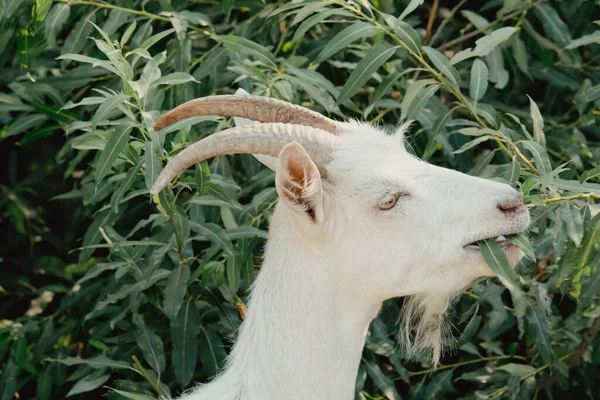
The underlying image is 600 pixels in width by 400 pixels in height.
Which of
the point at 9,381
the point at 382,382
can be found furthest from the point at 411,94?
the point at 9,381

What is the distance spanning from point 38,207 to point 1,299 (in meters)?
0.73

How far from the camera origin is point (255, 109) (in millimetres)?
4406

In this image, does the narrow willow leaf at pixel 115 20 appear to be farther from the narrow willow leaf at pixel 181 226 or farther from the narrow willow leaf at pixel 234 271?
the narrow willow leaf at pixel 234 271

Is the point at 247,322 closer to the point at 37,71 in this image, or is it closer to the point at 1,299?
the point at 37,71

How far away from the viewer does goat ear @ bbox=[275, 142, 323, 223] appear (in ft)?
12.9

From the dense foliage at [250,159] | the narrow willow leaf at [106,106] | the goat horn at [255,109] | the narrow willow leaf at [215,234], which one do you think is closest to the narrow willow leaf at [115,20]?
the dense foliage at [250,159]

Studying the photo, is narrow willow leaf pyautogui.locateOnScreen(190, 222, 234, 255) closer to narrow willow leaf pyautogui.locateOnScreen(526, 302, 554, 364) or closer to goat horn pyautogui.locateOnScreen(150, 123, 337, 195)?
goat horn pyautogui.locateOnScreen(150, 123, 337, 195)

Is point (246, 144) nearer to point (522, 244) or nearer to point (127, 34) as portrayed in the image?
point (522, 244)

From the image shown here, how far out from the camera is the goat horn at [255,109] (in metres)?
4.39

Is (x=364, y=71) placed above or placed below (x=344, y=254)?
above

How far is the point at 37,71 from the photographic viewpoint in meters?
6.46

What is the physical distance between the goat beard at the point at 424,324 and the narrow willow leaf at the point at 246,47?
1.57m

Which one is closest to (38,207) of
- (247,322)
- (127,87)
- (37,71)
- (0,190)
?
(0,190)

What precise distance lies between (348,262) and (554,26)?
2.63 meters
